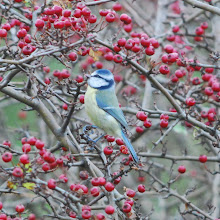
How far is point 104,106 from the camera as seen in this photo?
14.1 feet

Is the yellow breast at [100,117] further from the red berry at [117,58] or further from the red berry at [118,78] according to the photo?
the red berry at [118,78]

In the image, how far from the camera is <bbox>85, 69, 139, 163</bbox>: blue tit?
414cm

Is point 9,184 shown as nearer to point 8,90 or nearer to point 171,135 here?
point 8,90

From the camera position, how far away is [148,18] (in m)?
6.91

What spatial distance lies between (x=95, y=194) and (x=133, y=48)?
146 centimetres

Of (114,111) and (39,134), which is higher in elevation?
(114,111)

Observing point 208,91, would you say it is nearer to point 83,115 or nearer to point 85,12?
point 85,12

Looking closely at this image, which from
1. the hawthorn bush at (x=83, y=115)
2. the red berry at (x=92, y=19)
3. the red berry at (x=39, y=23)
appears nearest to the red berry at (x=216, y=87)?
the hawthorn bush at (x=83, y=115)

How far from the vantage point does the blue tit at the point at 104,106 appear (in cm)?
414

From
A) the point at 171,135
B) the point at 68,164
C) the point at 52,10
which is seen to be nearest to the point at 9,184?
the point at 68,164

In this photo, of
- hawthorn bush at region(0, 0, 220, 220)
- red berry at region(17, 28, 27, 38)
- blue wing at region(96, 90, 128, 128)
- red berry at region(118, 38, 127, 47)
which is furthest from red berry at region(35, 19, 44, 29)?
blue wing at region(96, 90, 128, 128)

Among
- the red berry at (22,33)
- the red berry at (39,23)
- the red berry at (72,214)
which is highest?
the red berry at (39,23)

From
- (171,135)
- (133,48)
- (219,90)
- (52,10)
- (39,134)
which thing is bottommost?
(171,135)

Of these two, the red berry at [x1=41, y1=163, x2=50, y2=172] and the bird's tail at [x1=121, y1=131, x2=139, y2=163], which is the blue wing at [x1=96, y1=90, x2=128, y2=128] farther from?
the red berry at [x1=41, y1=163, x2=50, y2=172]
